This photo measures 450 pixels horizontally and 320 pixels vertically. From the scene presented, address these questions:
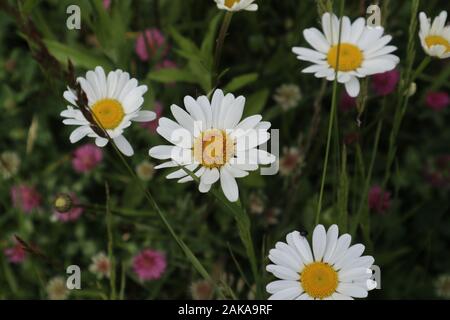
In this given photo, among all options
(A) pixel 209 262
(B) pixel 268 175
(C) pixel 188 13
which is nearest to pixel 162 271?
(A) pixel 209 262

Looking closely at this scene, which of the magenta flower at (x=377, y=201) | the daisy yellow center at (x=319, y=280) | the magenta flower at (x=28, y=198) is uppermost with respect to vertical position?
the magenta flower at (x=28, y=198)

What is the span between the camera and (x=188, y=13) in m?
1.82

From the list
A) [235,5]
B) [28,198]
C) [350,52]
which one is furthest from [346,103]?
[28,198]

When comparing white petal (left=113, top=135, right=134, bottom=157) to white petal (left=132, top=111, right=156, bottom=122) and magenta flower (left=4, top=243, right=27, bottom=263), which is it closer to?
white petal (left=132, top=111, right=156, bottom=122)

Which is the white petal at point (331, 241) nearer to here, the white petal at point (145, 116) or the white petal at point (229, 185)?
the white petal at point (229, 185)

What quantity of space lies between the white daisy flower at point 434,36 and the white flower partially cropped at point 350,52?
7 centimetres

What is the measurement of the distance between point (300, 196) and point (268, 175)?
0.12 meters

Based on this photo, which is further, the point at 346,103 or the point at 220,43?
the point at 346,103

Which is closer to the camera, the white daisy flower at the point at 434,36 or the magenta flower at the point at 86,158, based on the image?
the white daisy flower at the point at 434,36

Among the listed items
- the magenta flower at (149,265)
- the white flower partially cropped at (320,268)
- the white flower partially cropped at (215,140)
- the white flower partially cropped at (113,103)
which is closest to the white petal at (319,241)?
the white flower partially cropped at (320,268)

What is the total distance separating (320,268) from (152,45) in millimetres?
989

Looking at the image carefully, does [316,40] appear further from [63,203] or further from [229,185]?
[63,203]

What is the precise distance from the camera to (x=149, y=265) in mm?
1641

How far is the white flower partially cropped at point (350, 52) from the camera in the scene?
1261mm
